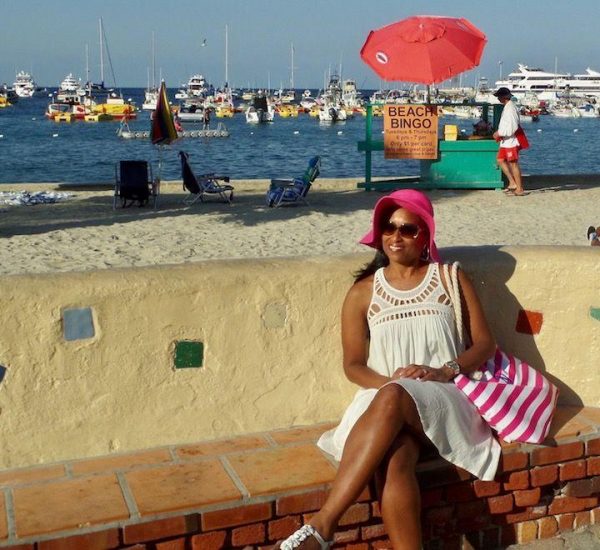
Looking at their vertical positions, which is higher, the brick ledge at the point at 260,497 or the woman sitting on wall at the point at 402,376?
the woman sitting on wall at the point at 402,376

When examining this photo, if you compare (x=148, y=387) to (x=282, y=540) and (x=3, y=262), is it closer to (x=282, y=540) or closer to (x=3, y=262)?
(x=282, y=540)

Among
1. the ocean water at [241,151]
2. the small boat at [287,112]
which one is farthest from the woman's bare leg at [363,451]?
the small boat at [287,112]

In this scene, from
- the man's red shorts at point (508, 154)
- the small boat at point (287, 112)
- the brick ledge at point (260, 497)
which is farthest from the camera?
the small boat at point (287, 112)

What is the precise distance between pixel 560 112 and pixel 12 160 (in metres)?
69.9

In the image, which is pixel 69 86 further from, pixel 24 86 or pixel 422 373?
pixel 422 373

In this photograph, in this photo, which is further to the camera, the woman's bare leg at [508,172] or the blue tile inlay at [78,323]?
the woman's bare leg at [508,172]

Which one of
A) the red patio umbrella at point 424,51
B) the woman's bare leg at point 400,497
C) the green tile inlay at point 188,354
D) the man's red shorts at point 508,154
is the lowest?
the woman's bare leg at point 400,497

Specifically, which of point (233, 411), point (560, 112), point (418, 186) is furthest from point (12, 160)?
point (560, 112)

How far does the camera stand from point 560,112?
3976 inches

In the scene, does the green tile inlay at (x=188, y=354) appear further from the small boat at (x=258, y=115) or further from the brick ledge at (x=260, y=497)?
the small boat at (x=258, y=115)

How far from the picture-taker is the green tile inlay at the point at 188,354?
3.51 metres

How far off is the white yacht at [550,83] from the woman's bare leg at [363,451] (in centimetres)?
11927

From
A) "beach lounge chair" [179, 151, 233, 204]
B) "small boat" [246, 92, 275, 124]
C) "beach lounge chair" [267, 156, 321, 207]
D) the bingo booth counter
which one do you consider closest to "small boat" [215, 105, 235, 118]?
"small boat" [246, 92, 275, 124]

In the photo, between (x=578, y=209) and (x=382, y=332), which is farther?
(x=578, y=209)
